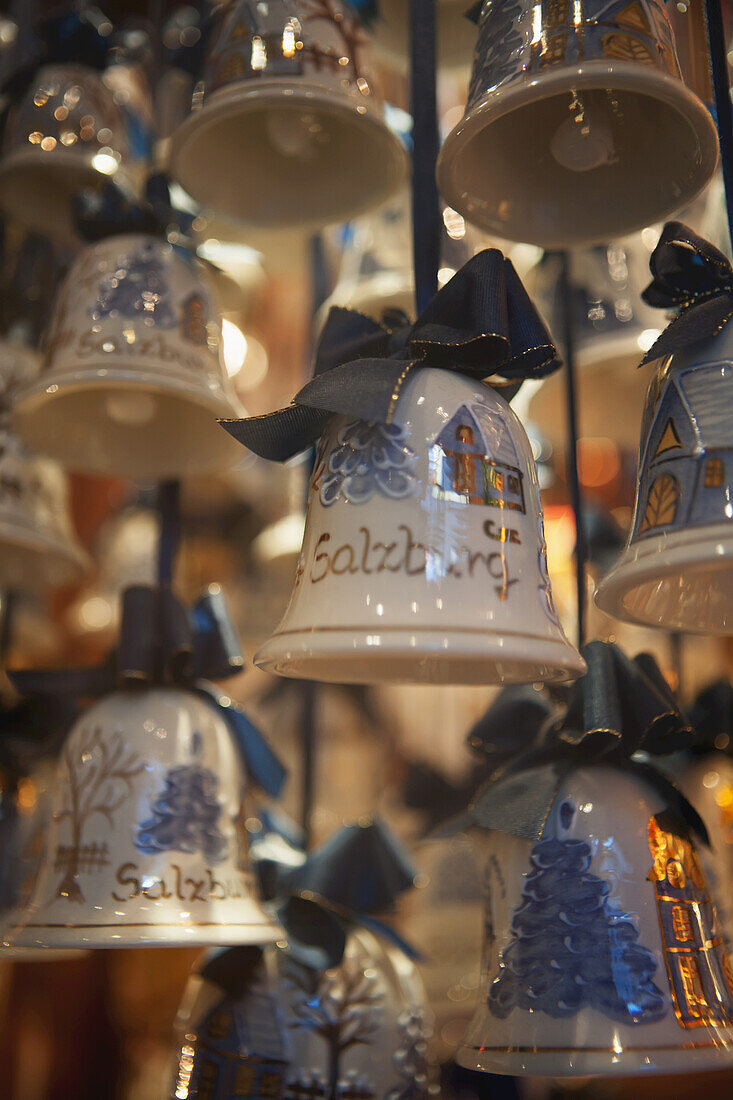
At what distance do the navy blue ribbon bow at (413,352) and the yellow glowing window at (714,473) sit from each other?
0.45 ft

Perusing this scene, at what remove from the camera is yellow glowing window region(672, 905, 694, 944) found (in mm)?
725

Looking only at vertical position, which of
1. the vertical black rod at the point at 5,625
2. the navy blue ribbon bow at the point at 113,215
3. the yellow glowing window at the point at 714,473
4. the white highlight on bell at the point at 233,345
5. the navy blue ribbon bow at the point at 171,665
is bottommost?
the navy blue ribbon bow at the point at 171,665

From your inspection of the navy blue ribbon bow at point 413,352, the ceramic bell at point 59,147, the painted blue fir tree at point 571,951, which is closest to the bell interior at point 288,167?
the ceramic bell at point 59,147

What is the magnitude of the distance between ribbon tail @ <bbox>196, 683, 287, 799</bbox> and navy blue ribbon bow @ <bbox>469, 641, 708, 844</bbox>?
0.20 m

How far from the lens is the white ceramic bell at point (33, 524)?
1.06 meters

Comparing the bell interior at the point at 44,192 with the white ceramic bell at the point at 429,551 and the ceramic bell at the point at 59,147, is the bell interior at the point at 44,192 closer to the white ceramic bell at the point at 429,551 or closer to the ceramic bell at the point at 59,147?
the ceramic bell at the point at 59,147

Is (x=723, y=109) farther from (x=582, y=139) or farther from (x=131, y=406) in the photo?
(x=131, y=406)

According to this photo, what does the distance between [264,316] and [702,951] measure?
2.36 metres

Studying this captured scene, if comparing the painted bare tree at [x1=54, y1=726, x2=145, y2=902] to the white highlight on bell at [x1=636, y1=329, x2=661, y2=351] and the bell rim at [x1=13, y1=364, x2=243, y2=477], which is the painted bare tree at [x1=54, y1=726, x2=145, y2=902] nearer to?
the bell rim at [x1=13, y1=364, x2=243, y2=477]

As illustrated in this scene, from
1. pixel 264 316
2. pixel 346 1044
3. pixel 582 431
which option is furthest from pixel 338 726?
pixel 346 1044

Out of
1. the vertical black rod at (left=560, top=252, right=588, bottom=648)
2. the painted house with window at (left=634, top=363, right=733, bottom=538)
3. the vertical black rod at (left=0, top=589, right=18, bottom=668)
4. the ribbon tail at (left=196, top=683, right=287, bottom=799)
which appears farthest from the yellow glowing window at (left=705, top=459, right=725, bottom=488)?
the vertical black rod at (left=0, top=589, right=18, bottom=668)

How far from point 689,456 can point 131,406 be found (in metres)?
0.54

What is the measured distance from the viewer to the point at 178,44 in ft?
3.58

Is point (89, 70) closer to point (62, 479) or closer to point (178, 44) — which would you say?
point (178, 44)
